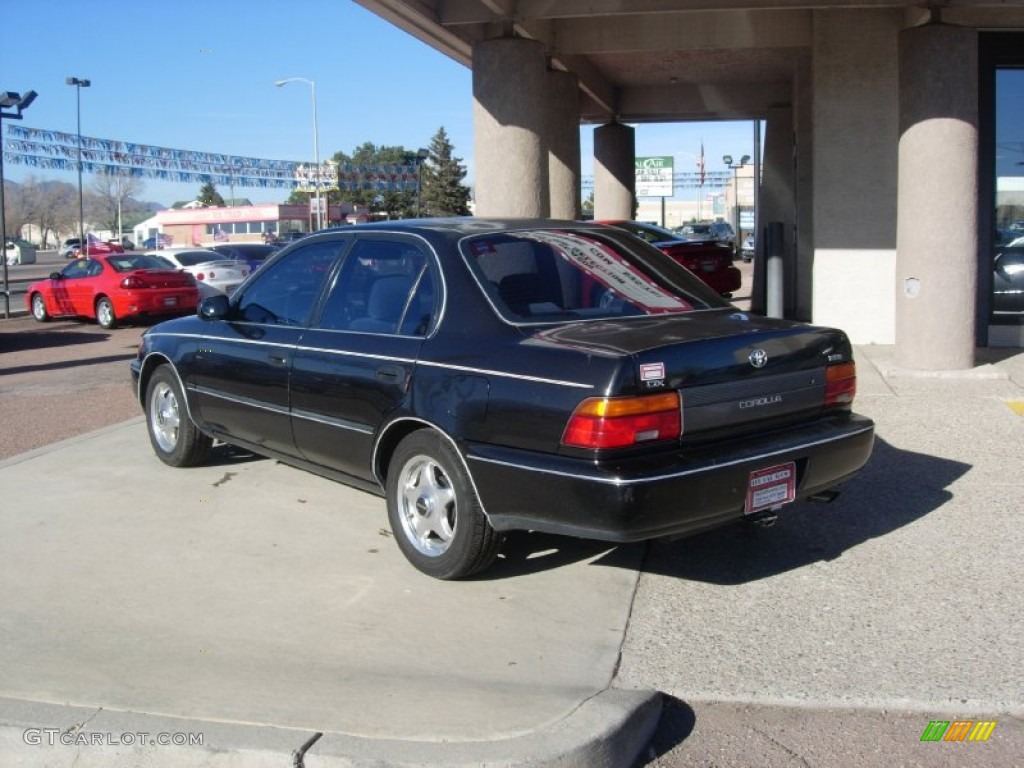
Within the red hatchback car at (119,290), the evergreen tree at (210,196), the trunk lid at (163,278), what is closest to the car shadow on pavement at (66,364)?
the red hatchback car at (119,290)

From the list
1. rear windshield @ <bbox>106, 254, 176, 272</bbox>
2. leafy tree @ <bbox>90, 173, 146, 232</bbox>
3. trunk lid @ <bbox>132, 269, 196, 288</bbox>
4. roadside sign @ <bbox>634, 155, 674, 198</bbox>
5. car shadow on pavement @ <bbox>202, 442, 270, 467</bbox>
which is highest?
leafy tree @ <bbox>90, 173, 146, 232</bbox>

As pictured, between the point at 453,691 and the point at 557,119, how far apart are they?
13.0 metres

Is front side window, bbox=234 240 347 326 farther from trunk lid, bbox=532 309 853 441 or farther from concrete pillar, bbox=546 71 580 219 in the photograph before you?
concrete pillar, bbox=546 71 580 219

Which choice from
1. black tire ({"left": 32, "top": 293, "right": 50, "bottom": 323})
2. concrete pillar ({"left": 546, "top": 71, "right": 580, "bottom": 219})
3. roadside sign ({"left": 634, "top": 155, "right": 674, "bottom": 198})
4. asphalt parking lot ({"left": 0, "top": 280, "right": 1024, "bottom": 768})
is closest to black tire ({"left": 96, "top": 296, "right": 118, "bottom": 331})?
black tire ({"left": 32, "top": 293, "right": 50, "bottom": 323})

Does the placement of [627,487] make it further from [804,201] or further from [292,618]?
[804,201]

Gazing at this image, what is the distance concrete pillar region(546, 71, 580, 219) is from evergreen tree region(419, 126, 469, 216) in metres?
66.5

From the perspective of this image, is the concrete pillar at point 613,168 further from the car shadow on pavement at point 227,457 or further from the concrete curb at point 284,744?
the concrete curb at point 284,744

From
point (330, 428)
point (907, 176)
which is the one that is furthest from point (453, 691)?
point (907, 176)

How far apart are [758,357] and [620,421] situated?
836mm

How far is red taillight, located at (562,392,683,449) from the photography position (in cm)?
414

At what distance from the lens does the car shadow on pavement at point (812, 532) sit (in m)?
5.18

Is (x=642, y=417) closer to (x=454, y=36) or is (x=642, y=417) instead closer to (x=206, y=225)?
(x=454, y=36)

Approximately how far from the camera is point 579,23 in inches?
556

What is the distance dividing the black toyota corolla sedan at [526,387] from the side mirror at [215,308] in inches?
6.8
